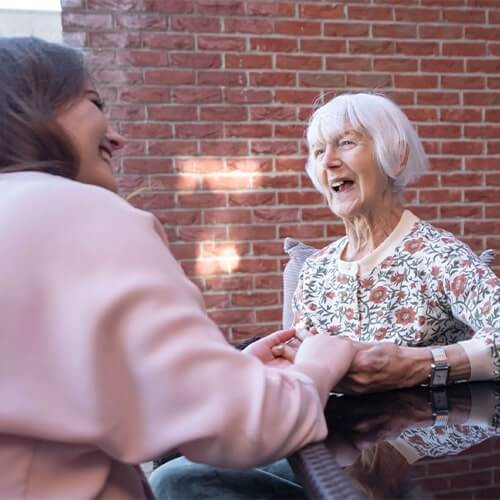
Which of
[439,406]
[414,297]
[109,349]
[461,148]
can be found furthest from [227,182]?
[109,349]

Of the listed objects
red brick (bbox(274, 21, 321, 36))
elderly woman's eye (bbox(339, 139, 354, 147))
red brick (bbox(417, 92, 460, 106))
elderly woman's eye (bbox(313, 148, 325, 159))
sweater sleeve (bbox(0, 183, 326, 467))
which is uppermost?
A: red brick (bbox(274, 21, 321, 36))

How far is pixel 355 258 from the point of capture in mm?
1979

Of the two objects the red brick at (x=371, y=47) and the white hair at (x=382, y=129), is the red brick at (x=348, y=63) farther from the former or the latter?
the white hair at (x=382, y=129)

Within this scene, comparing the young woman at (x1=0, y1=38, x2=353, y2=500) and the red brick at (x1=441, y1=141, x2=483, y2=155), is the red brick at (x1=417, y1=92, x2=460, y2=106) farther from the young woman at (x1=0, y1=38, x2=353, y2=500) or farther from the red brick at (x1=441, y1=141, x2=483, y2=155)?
the young woman at (x1=0, y1=38, x2=353, y2=500)

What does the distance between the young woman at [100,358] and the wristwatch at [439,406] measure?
0.53 m

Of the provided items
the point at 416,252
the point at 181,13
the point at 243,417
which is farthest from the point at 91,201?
the point at 181,13

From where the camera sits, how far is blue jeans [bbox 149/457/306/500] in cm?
126

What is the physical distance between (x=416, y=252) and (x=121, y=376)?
1.29 metres

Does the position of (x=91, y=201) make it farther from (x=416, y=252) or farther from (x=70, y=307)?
(x=416, y=252)

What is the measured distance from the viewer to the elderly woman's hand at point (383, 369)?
4.15 feet

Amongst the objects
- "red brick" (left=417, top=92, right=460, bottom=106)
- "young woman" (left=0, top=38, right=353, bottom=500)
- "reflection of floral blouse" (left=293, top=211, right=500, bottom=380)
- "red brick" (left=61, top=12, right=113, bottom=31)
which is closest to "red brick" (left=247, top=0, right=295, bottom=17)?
"red brick" (left=61, top=12, right=113, bottom=31)

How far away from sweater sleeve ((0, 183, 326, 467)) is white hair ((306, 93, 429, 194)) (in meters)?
1.39

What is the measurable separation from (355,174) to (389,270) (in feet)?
1.19

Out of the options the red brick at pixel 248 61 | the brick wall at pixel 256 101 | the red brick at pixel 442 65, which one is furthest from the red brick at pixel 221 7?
the red brick at pixel 442 65
